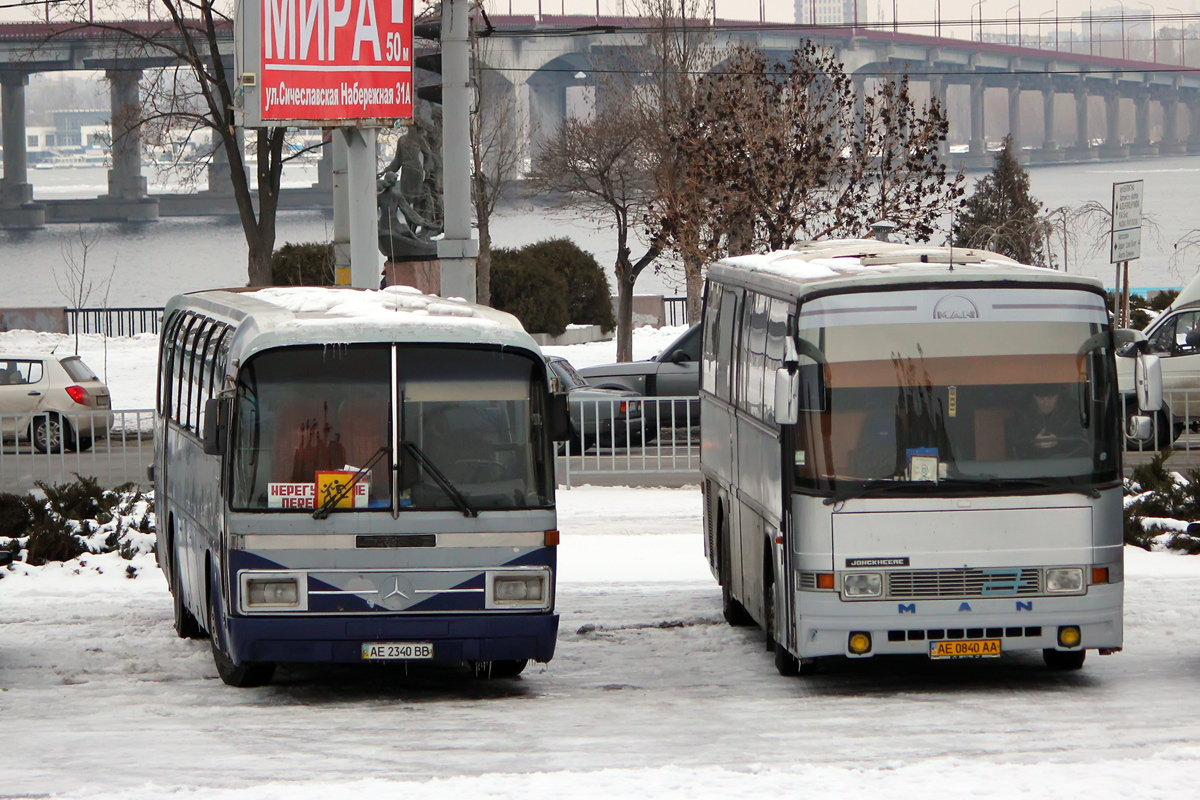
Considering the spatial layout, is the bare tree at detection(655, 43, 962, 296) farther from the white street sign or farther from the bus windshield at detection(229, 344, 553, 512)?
the bus windshield at detection(229, 344, 553, 512)

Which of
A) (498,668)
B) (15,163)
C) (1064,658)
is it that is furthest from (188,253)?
(1064,658)

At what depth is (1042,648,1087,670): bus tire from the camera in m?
10.0

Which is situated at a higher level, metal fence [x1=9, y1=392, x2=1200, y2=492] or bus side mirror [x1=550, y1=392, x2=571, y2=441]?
bus side mirror [x1=550, y1=392, x2=571, y2=441]

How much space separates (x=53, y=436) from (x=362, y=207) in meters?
4.85

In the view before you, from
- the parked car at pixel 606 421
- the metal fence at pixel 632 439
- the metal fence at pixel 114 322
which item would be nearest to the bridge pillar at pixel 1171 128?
the metal fence at pixel 114 322

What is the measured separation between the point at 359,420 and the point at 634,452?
37.2ft

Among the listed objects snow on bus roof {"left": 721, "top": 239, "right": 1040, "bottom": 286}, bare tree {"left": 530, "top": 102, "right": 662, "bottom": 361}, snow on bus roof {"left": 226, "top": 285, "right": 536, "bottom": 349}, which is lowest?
snow on bus roof {"left": 226, "top": 285, "right": 536, "bottom": 349}

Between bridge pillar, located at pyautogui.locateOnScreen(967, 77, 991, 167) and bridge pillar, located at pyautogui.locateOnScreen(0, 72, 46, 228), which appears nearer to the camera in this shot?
bridge pillar, located at pyautogui.locateOnScreen(0, 72, 46, 228)

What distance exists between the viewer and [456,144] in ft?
58.8

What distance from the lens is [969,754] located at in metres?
7.79

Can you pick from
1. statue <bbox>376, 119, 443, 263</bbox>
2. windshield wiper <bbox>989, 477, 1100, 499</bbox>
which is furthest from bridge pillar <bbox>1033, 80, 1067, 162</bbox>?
windshield wiper <bbox>989, 477, 1100, 499</bbox>

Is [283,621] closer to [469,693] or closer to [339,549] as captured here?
[339,549]

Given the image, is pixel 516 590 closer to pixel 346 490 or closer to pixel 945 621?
pixel 346 490

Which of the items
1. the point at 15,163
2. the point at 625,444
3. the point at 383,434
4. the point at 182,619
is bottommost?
the point at 182,619
